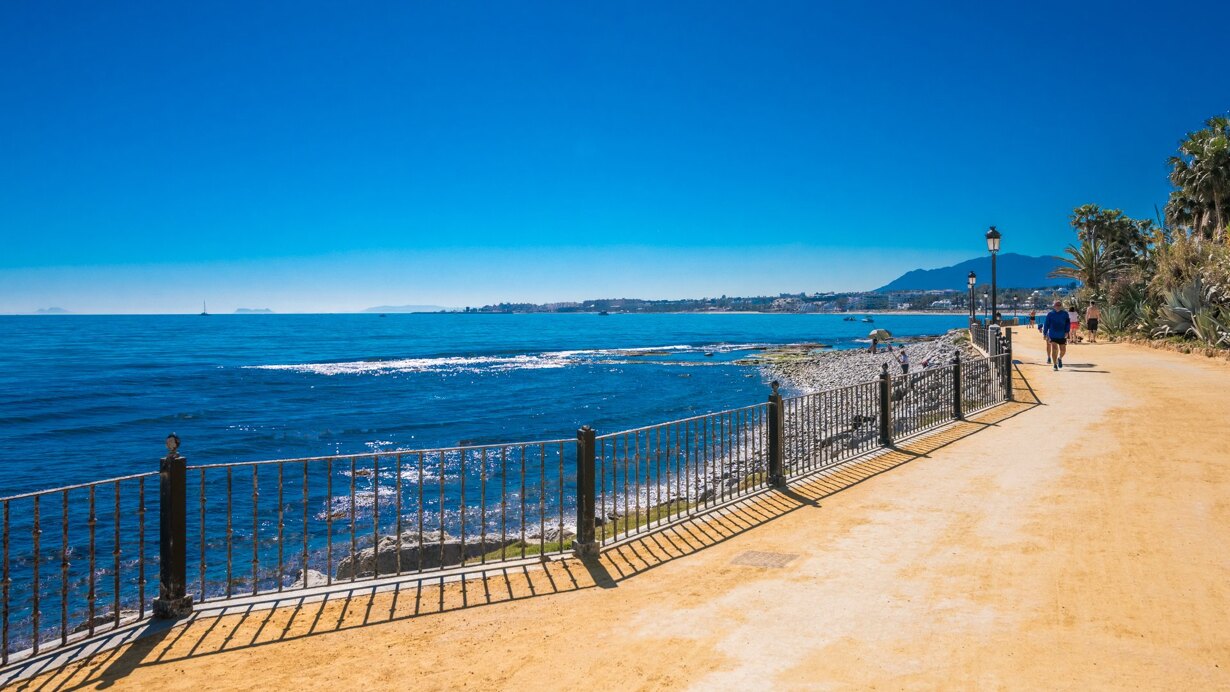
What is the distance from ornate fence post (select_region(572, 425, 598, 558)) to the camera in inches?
279

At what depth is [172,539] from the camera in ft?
18.5

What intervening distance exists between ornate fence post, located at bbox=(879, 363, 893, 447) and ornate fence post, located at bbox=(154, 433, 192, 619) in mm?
9879

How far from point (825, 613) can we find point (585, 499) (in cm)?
261

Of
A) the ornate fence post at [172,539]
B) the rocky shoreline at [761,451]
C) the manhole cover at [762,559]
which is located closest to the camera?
the ornate fence post at [172,539]

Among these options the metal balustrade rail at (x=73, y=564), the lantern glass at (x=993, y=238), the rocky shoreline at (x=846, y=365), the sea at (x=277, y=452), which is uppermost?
the lantern glass at (x=993, y=238)

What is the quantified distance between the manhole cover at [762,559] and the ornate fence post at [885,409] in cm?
556

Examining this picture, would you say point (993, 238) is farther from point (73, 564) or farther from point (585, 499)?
point (73, 564)

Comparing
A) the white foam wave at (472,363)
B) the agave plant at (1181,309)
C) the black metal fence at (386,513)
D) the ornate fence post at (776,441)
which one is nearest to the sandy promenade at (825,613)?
the ornate fence post at (776,441)

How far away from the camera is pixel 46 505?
18562 millimetres

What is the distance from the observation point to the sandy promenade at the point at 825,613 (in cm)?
459

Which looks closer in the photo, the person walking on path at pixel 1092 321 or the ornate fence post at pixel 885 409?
the ornate fence post at pixel 885 409

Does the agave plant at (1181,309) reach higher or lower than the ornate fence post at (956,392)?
higher

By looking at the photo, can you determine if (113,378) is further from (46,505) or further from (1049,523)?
(1049,523)

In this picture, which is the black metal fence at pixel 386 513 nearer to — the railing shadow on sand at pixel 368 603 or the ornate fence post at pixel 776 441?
the ornate fence post at pixel 776 441
